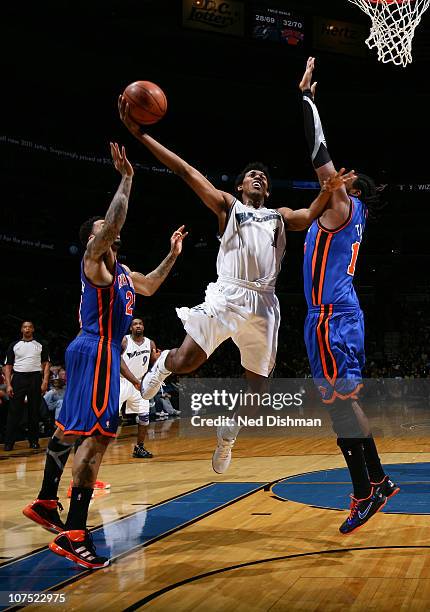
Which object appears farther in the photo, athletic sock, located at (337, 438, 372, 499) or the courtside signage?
the courtside signage

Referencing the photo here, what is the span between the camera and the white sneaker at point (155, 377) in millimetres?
5348

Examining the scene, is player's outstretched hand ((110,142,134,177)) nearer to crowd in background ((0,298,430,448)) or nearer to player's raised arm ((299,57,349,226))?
player's raised arm ((299,57,349,226))

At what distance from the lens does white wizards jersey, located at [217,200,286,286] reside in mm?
5051

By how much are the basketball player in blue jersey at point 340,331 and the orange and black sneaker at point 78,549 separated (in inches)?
62.7

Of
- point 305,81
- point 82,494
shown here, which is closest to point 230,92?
point 305,81

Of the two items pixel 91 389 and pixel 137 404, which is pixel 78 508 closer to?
pixel 91 389

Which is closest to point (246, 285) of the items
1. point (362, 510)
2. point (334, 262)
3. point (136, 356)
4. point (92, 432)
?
point (334, 262)

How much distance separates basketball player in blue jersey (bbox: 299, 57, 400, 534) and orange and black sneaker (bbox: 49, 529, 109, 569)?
5.23 feet

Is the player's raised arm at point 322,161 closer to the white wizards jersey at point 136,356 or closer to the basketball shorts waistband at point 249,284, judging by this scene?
the basketball shorts waistband at point 249,284

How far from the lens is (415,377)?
19422mm

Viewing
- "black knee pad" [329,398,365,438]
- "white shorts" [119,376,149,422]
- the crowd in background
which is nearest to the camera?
"black knee pad" [329,398,365,438]

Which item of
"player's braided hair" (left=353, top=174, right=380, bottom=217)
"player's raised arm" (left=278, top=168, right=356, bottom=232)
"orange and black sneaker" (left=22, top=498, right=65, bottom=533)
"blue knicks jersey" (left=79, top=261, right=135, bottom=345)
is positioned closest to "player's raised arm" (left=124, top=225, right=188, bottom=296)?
"player's raised arm" (left=278, top=168, right=356, bottom=232)

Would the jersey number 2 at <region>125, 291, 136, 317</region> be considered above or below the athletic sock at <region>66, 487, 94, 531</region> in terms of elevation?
above

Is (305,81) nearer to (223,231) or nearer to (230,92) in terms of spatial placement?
(223,231)
